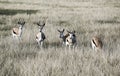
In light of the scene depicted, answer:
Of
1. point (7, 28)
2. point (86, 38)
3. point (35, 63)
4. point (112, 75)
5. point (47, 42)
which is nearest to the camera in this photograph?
point (112, 75)

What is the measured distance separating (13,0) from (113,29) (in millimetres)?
35187

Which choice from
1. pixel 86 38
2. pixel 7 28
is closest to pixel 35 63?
pixel 86 38

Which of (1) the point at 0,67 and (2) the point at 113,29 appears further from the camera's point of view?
(2) the point at 113,29

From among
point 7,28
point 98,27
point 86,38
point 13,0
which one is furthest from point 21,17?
point 13,0

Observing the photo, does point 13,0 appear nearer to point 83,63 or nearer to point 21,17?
point 21,17

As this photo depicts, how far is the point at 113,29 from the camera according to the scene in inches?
675

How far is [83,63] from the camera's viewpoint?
773 cm

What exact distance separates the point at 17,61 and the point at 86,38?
252 inches

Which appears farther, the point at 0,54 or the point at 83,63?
the point at 0,54

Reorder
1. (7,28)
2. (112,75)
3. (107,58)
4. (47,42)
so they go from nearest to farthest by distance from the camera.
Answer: (112,75), (107,58), (47,42), (7,28)

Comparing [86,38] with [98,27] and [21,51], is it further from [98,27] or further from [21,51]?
[21,51]

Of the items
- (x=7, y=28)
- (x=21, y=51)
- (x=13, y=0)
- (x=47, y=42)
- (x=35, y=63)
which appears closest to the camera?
(x=35, y=63)

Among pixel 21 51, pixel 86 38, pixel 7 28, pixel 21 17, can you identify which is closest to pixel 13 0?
pixel 21 17

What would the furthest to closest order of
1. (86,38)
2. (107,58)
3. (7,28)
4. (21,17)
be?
1. (21,17)
2. (7,28)
3. (86,38)
4. (107,58)
